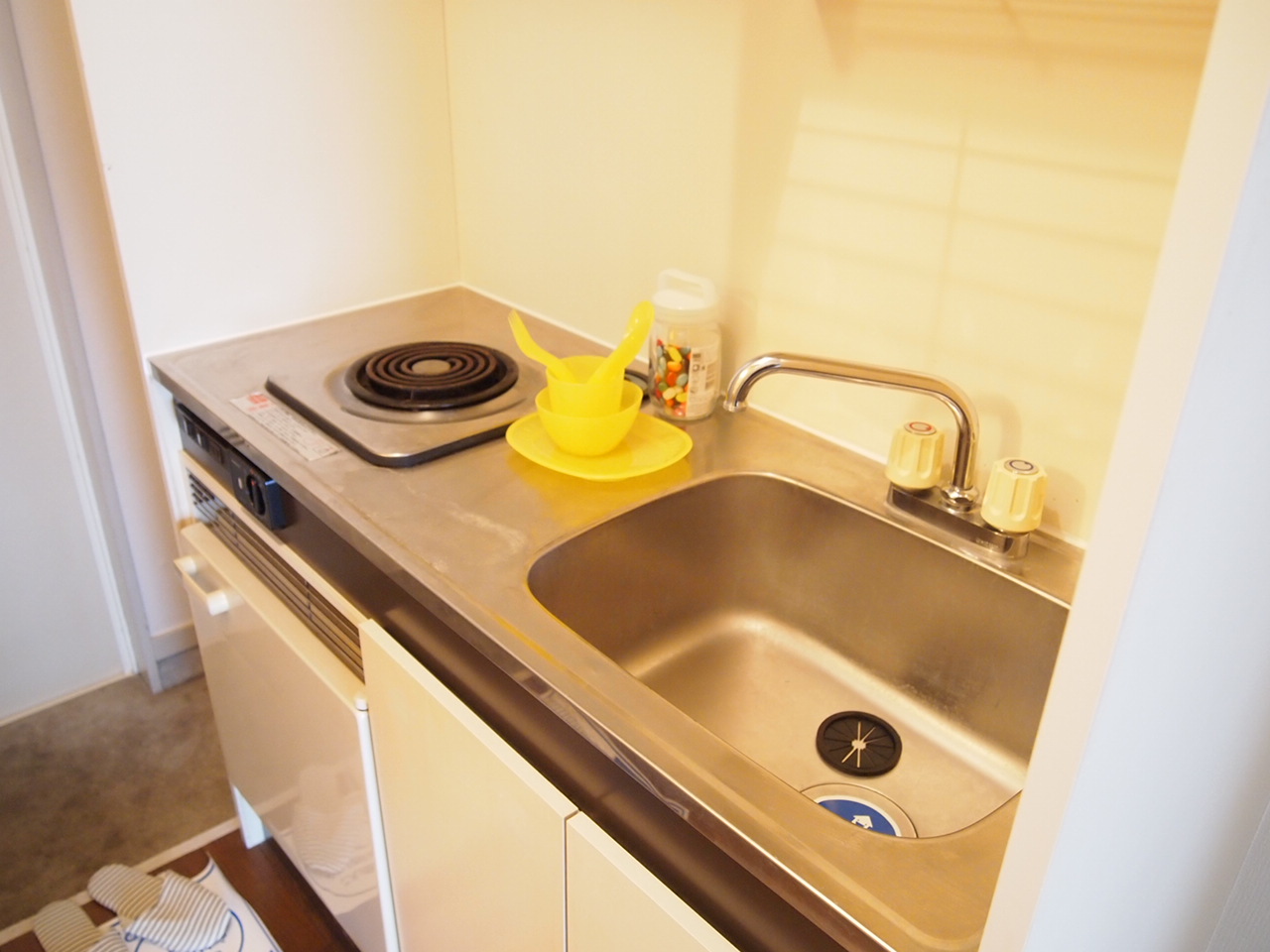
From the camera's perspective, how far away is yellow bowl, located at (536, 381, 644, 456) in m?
1.18

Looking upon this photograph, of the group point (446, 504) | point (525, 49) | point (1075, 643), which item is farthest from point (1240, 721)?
point (525, 49)

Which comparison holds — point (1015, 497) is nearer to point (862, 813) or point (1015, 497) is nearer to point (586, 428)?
point (862, 813)

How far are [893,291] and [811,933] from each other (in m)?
0.71

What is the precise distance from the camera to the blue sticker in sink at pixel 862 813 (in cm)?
99

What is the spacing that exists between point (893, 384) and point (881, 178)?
0.26m

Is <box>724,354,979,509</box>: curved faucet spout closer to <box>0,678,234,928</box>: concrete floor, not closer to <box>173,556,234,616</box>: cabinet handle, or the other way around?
<box>173,556,234,616</box>: cabinet handle

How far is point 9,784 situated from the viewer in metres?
1.95

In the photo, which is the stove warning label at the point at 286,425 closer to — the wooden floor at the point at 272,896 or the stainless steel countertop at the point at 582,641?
the stainless steel countertop at the point at 582,641

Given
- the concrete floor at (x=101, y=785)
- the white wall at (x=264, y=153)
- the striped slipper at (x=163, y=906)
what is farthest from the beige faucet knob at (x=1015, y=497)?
the concrete floor at (x=101, y=785)

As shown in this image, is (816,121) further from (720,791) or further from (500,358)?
(720,791)

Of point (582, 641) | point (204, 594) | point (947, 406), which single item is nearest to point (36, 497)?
point (204, 594)

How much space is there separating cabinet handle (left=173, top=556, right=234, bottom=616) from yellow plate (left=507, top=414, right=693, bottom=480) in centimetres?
49

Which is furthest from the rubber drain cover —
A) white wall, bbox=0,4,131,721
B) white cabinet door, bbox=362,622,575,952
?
white wall, bbox=0,4,131,721

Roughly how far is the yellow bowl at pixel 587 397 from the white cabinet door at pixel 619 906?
0.51 m
